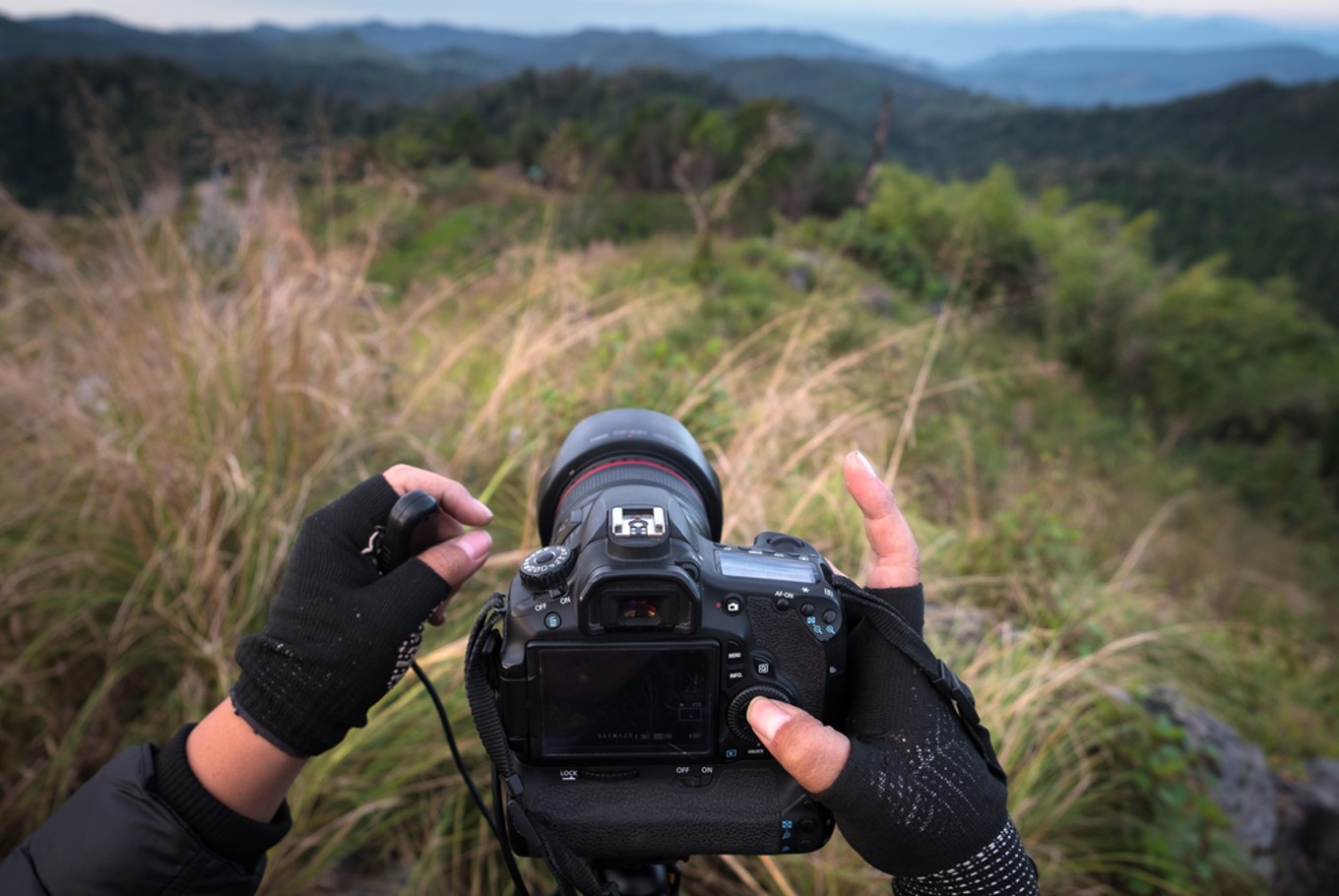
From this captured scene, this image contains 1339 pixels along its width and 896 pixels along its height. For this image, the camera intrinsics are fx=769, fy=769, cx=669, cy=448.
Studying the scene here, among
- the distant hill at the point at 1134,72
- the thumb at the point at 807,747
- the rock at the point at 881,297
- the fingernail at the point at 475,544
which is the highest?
the distant hill at the point at 1134,72

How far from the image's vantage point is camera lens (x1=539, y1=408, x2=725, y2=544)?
3.74 feet

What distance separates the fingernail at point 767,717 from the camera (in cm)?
85

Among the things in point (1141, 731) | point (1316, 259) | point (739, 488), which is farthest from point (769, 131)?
point (1316, 259)

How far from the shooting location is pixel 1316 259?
31.0m

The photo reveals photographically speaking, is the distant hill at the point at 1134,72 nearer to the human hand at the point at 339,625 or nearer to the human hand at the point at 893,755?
the human hand at the point at 893,755

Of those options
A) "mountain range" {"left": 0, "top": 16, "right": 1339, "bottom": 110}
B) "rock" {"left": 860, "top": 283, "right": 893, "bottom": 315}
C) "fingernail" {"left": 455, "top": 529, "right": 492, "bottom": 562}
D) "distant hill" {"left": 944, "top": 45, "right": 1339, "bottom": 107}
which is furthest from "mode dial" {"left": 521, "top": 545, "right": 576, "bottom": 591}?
"distant hill" {"left": 944, "top": 45, "right": 1339, "bottom": 107}

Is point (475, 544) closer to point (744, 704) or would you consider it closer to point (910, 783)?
point (744, 704)

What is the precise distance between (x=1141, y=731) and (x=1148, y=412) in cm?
1322

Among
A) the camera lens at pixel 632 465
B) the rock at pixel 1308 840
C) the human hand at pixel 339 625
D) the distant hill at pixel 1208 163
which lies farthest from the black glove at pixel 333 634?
the distant hill at pixel 1208 163

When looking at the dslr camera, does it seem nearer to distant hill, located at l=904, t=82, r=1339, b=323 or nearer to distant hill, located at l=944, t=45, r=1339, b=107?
distant hill, located at l=904, t=82, r=1339, b=323

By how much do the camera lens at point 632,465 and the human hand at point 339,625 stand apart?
197 millimetres

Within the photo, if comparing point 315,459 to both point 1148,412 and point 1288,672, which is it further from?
point 1148,412

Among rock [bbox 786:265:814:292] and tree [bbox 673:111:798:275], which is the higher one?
tree [bbox 673:111:798:275]

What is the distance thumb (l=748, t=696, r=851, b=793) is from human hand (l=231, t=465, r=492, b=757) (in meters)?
0.46
